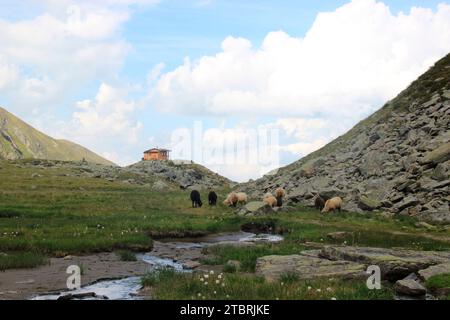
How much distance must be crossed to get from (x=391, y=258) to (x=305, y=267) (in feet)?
10.3

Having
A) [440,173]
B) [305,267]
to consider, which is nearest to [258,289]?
[305,267]

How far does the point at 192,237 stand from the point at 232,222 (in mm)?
5134

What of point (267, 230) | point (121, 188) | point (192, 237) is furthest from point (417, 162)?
point (121, 188)

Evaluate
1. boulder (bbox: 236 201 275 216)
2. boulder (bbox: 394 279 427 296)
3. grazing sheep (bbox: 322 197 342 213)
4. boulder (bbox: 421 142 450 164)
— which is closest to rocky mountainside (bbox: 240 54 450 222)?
boulder (bbox: 421 142 450 164)

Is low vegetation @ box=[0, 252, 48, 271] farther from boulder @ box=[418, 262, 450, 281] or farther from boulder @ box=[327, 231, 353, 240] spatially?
boulder @ box=[327, 231, 353, 240]

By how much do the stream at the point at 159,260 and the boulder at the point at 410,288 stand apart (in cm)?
776

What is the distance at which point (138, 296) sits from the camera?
14.9 meters

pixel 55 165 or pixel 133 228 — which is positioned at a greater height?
pixel 55 165

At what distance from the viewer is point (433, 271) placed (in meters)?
16.8

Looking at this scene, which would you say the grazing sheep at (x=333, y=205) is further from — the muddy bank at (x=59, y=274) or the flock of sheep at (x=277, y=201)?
the muddy bank at (x=59, y=274)

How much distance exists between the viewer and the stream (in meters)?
15.3

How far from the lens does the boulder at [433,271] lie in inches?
645

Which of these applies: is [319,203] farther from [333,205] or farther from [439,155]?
[439,155]
